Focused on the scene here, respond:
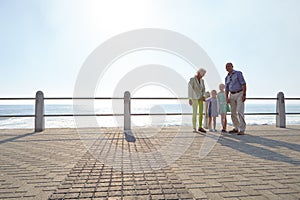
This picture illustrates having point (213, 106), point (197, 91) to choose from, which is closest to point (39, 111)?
point (197, 91)

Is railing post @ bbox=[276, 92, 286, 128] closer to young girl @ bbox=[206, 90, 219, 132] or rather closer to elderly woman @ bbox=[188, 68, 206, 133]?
young girl @ bbox=[206, 90, 219, 132]

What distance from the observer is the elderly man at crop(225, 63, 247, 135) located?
6328 mm

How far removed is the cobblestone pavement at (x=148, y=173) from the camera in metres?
2.19

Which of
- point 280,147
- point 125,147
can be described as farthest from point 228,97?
point 125,147

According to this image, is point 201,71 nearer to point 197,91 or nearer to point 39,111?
point 197,91

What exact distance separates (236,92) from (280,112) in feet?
10.2

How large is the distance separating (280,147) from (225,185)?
285 centimetres

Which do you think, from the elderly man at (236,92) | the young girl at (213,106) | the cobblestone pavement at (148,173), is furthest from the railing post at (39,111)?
the elderly man at (236,92)

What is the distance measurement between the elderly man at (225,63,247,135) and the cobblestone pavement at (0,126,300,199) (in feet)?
7.11

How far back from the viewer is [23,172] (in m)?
2.93

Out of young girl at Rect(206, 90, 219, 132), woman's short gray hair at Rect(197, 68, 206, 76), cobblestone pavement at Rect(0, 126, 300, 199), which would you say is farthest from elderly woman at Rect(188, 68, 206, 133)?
cobblestone pavement at Rect(0, 126, 300, 199)

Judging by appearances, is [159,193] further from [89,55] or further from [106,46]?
[106,46]

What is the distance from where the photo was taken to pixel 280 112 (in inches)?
336

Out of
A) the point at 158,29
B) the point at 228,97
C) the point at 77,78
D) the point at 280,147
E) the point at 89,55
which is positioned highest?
the point at 158,29
